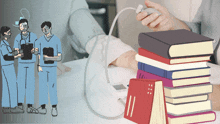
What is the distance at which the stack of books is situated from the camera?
1.44ft

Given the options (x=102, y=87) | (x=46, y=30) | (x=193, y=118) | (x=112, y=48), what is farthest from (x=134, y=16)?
(x=193, y=118)

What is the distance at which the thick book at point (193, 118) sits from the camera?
1.52ft

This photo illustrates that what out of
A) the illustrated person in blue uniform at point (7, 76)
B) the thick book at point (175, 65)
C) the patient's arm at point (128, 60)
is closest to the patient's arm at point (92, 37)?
the patient's arm at point (128, 60)

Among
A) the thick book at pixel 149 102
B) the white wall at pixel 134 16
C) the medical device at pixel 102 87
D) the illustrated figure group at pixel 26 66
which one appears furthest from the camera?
the white wall at pixel 134 16

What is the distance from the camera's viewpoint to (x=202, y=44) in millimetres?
451

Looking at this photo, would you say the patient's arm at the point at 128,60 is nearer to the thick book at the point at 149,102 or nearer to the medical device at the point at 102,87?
the medical device at the point at 102,87

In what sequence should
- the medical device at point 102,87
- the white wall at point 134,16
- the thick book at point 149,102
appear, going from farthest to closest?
the white wall at point 134,16
the medical device at point 102,87
the thick book at point 149,102

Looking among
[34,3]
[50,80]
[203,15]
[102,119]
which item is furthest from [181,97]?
[203,15]

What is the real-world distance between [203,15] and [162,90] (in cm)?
73

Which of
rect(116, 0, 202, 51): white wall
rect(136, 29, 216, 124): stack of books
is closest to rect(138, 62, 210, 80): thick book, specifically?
rect(136, 29, 216, 124): stack of books

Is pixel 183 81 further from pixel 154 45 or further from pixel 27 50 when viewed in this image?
pixel 27 50

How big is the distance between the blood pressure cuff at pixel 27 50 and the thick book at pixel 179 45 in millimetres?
312

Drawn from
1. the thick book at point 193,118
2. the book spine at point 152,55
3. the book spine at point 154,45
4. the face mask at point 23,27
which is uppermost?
the face mask at point 23,27

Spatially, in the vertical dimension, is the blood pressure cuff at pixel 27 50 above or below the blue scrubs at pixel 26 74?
above
